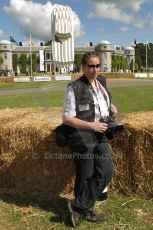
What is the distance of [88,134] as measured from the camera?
4.82m

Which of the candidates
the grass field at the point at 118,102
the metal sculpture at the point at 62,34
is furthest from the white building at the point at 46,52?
the grass field at the point at 118,102

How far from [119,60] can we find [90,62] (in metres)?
147

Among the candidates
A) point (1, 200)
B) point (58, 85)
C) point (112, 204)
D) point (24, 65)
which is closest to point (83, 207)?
point (112, 204)

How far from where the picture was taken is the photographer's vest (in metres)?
4.78

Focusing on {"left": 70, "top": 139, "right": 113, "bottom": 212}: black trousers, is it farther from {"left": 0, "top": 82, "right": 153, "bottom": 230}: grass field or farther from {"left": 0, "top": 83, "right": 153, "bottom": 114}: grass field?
{"left": 0, "top": 83, "right": 153, "bottom": 114}: grass field

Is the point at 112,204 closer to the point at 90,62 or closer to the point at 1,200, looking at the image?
the point at 1,200

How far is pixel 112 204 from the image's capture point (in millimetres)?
5711

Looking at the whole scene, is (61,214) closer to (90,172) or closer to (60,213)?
(60,213)

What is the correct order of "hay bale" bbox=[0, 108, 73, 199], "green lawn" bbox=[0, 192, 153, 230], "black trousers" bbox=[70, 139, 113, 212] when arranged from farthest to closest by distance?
"hay bale" bbox=[0, 108, 73, 199] < "green lawn" bbox=[0, 192, 153, 230] < "black trousers" bbox=[70, 139, 113, 212]

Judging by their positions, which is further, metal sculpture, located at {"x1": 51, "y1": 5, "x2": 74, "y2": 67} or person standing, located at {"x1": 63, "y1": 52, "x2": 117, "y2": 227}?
metal sculpture, located at {"x1": 51, "y1": 5, "x2": 74, "y2": 67}

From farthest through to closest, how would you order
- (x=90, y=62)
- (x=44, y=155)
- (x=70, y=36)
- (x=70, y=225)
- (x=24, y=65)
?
(x=24, y=65) < (x=70, y=36) < (x=44, y=155) < (x=70, y=225) < (x=90, y=62)

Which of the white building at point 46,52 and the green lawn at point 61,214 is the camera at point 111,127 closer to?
the green lawn at point 61,214

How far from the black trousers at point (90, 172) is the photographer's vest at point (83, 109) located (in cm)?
10

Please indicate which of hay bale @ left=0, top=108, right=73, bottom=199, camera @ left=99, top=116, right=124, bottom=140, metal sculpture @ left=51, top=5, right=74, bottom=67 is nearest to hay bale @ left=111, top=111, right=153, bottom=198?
camera @ left=99, top=116, right=124, bottom=140
